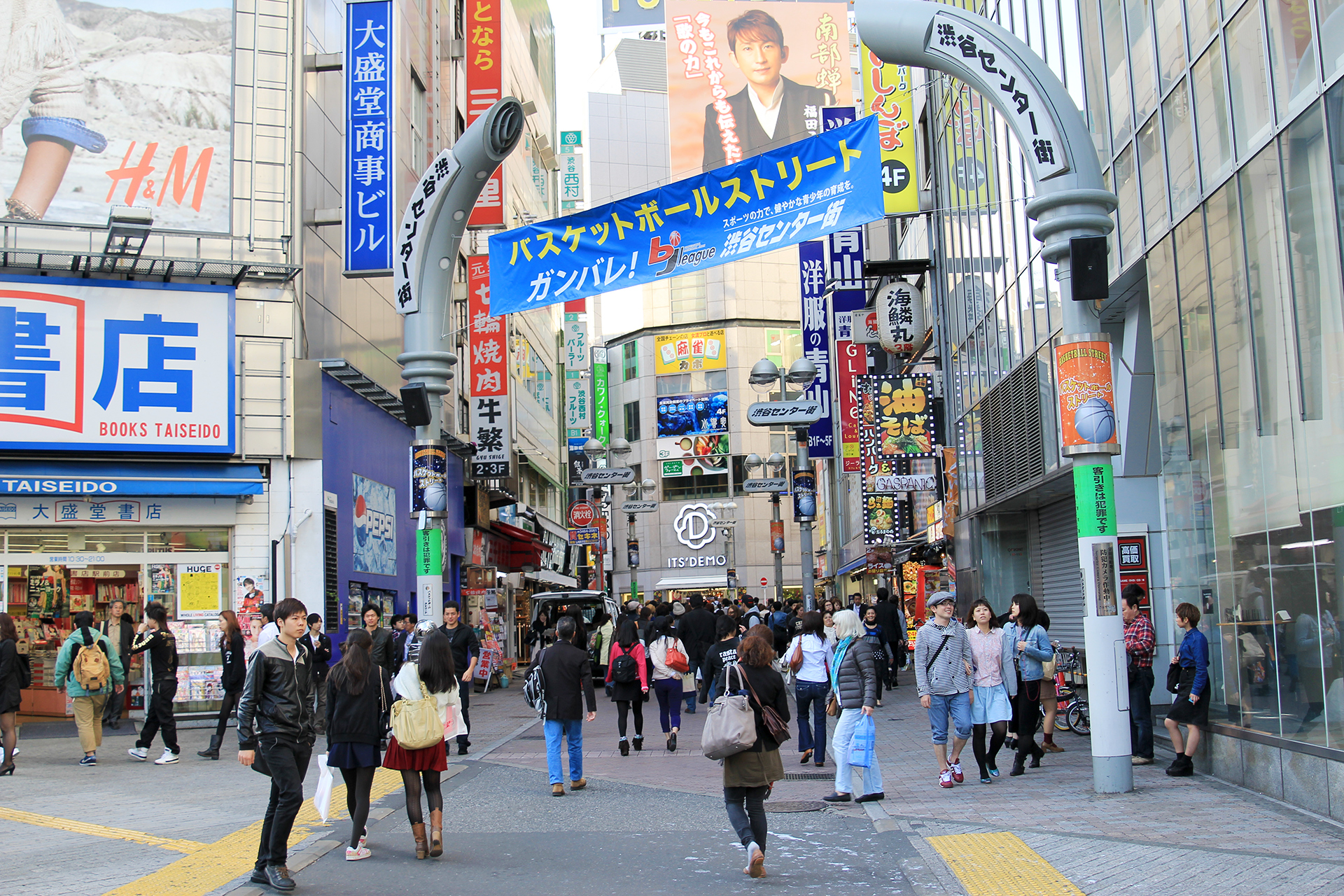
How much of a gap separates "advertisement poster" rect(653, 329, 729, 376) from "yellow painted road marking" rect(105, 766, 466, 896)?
7116cm

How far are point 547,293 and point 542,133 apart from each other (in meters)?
35.9

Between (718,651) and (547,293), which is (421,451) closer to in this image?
(547,293)

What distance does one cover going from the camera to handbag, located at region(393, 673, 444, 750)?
8477 millimetres

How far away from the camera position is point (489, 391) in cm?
2920

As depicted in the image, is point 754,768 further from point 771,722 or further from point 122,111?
→ point 122,111

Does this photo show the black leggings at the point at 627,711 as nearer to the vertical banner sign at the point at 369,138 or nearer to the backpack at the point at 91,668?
the backpack at the point at 91,668

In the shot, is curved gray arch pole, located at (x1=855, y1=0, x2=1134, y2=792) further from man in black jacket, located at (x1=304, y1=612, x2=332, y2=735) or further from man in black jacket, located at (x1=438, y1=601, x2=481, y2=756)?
man in black jacket, located at (x1=304, y1=612, x2=332, y2=735)

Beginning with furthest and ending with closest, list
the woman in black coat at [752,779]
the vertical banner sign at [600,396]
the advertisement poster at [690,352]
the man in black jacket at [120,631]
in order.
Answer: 1. the advertisement poster at [690,352]
2. the vertical banner sign at [600,396]
3. the man in black jacket at [120,631]
4. the woman in black coat at [752,779]

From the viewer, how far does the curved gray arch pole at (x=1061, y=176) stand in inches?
402

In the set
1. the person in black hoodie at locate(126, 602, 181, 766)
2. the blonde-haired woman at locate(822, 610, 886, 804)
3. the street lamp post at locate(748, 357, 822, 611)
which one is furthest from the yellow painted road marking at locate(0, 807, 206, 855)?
the street lamp post at locate(748, 357, 822, 611)

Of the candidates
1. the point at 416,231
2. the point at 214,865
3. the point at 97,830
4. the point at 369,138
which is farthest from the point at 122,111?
the point at 214,865

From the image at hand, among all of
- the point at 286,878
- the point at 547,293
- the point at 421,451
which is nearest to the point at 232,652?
the point at 421,451

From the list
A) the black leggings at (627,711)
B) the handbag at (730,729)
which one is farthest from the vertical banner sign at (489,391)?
the handbag at (730,729)

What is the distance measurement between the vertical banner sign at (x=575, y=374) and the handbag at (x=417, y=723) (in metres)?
46.9
